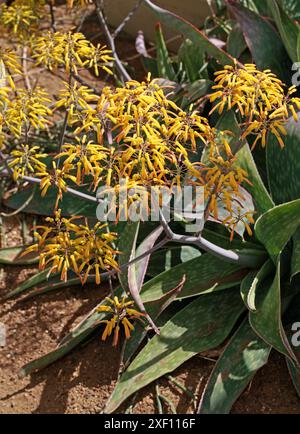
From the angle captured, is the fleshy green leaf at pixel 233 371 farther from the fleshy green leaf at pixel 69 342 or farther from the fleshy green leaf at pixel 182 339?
the fleshy green leaf at pixel 69 342

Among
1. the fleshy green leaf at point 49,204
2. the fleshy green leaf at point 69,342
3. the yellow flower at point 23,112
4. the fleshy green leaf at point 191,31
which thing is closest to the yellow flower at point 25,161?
the yellow flower at point 23,112

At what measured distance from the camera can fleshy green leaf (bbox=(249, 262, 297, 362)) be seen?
157 centimetres

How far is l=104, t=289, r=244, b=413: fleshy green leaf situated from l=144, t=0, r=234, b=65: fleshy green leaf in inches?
26.2

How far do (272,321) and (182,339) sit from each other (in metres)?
0.26

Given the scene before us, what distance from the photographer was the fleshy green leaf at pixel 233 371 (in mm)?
1654

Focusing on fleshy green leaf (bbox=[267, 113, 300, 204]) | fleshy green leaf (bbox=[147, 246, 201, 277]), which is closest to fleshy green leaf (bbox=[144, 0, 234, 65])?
fleshy green leaf (bbox=[267, 113, 300, 204])

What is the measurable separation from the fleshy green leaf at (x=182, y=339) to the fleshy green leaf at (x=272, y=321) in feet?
0.42

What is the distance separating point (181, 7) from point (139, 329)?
145 centimetres

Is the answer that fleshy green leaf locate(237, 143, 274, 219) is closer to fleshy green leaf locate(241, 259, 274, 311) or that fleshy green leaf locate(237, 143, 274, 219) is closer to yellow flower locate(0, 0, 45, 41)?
fleshy green leaf locate(241, 259, 274, 311)

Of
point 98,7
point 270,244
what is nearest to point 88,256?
point 270,244

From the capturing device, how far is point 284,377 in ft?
5.80

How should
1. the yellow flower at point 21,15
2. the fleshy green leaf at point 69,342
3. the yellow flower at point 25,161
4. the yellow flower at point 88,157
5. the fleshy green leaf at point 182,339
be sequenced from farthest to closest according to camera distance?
1. the yellow flower at point 21,15
2. the fleshy green leaf at point 69,342
3. the fleshy green leaf at point 182,339
4. the yellow flower at point 25,161
5. the yellow flower at point 88,157
